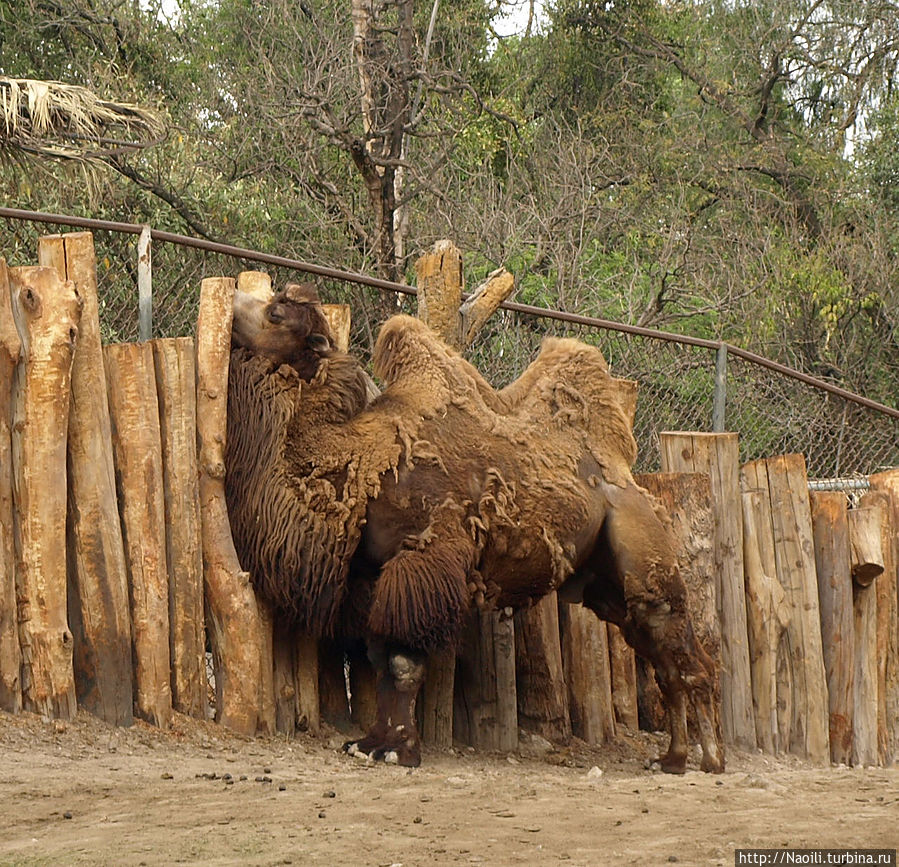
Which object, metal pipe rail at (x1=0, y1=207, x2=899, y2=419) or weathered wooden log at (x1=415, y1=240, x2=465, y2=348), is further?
weathered wooden log at (x1=415, y1=240, x2=465, y2=348)

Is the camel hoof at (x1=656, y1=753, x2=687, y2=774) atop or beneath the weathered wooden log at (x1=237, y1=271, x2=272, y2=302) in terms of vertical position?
beneath

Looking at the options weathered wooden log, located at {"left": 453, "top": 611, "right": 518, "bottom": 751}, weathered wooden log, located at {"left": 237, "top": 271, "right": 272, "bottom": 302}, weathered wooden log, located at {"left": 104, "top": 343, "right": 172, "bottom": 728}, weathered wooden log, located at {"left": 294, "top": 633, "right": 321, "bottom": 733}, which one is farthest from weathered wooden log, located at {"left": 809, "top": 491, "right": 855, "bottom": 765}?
weathered wooden log, located at {"left": 104, "top": 343, "right": 172, "bottom": 728}

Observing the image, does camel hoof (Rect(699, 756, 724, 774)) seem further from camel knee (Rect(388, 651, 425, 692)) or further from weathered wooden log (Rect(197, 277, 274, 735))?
weathered wooden log (Rect(197, 277, 274, 735))

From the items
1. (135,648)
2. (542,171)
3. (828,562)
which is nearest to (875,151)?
(542,171)

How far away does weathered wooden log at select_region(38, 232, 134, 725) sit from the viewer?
5.61 metres

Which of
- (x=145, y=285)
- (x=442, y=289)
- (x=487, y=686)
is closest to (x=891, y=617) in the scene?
(x=487, y=686)

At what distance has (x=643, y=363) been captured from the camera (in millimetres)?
9000

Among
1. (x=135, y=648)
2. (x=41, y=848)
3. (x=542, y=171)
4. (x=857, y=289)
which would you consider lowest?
(x=41, y=848)

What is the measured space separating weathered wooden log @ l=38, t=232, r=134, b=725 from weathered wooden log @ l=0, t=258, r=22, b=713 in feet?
0.87

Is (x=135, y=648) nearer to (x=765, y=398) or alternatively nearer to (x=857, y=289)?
(x=765, y=398)

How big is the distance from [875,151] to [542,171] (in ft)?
21.9

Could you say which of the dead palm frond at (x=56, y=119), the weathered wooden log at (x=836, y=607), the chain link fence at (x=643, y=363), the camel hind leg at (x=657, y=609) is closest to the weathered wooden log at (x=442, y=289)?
the chain link fence at (x=643, y=363)

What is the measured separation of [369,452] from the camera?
6184mm

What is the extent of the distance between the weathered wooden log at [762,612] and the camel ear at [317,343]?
3006 mm
